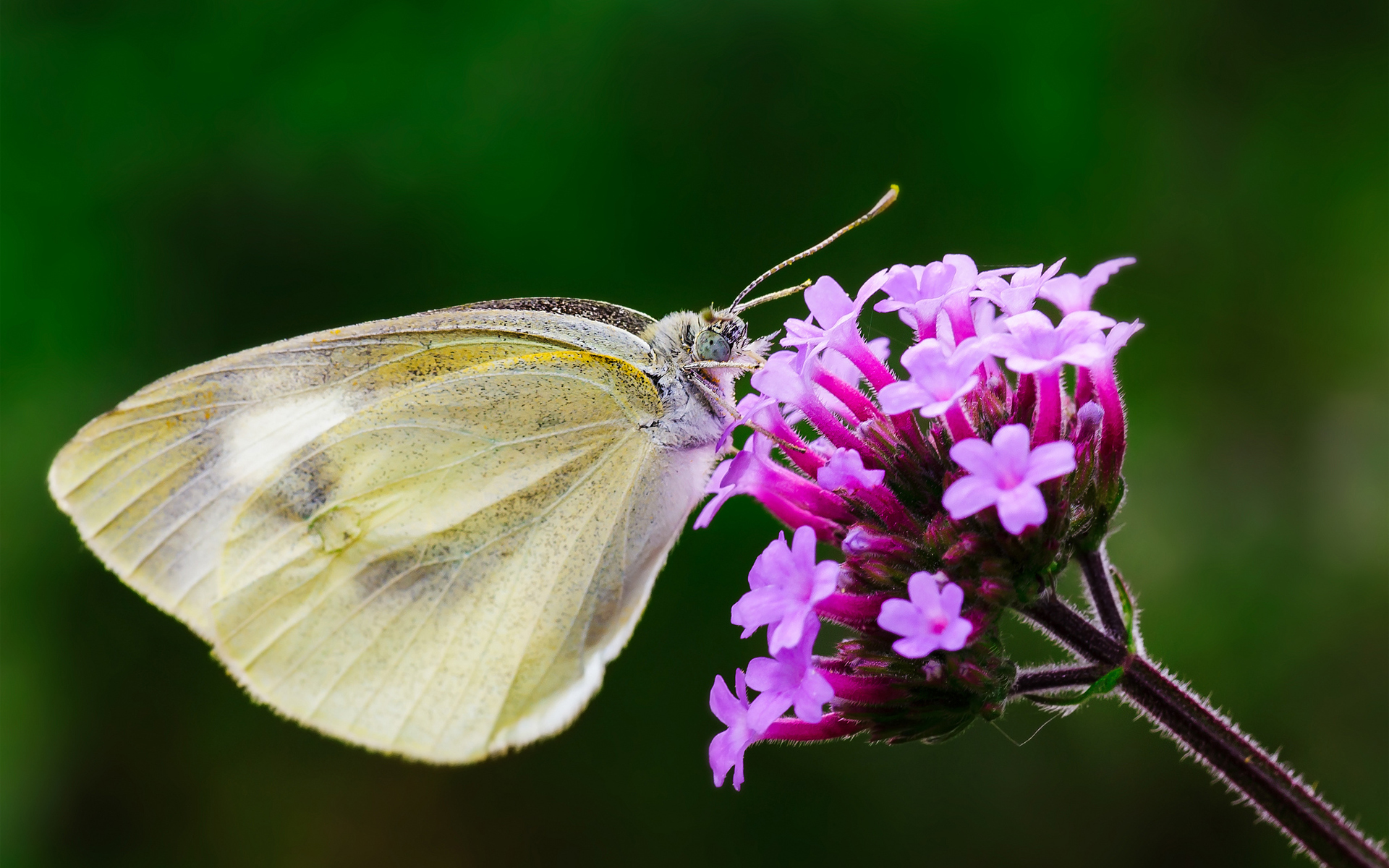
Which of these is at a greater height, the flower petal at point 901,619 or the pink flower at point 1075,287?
the pink flower at point 1075,287

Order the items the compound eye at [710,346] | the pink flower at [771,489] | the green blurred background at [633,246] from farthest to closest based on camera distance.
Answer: the green blurred background at [633,246]
the compound eye at [710,346]
the pink flower at [771,489]

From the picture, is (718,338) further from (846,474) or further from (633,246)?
(633,246)

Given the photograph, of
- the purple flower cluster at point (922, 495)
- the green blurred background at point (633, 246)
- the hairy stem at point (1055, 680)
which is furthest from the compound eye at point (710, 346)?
the green blurred background at point (633, 246)

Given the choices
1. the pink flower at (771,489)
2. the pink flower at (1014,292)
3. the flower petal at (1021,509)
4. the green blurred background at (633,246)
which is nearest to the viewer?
the flower petal at (1021,509)

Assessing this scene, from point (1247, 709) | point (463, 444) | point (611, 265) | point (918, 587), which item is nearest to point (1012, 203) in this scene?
point (611, 265)

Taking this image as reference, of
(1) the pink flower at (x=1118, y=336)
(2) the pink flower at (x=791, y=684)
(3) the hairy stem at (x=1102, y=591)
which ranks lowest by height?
(3) the hairy stem at (x=1102, y=591)

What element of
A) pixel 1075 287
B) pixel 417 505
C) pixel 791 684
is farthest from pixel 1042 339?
pixel 417 505

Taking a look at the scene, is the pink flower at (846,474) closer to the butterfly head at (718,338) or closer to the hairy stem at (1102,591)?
the hairy stem at (1102,591)
